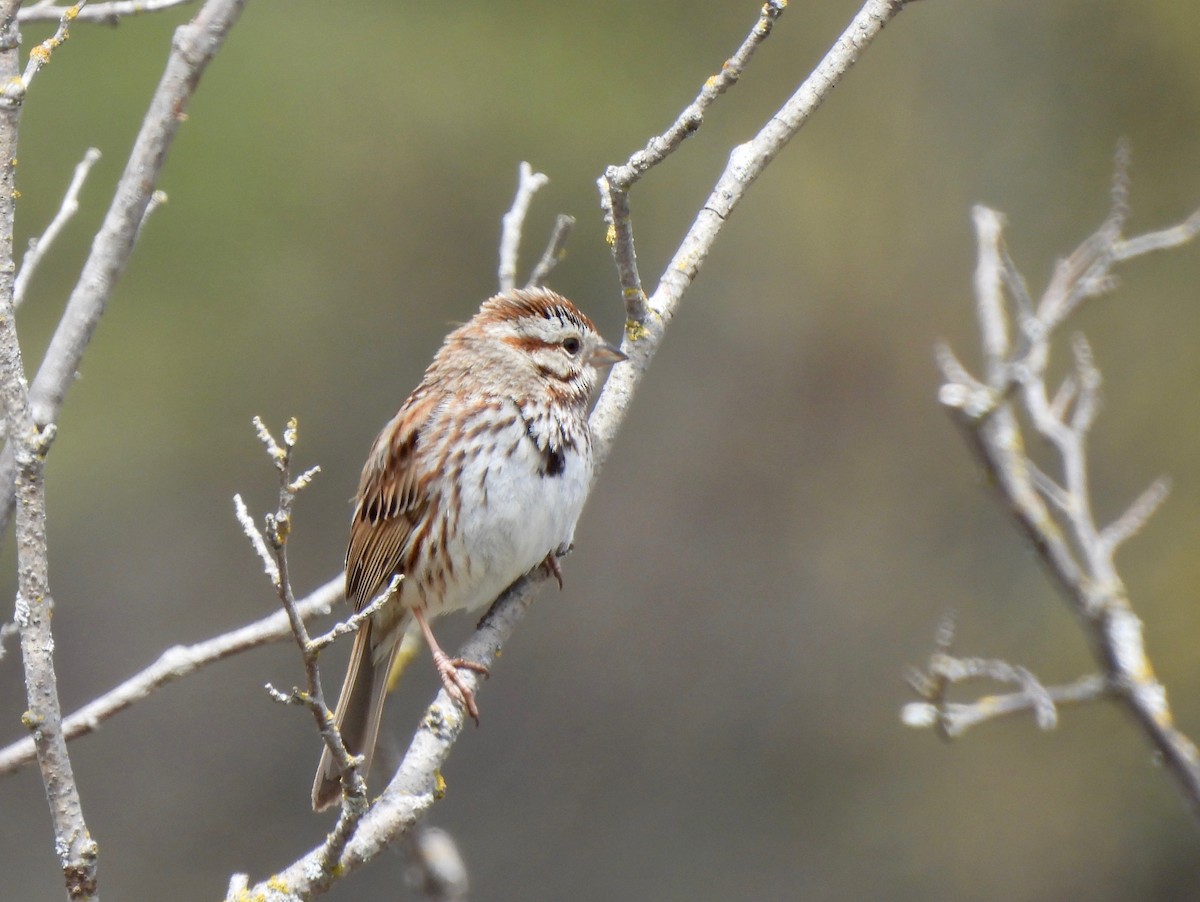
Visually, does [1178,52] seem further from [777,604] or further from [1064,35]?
[777,604]

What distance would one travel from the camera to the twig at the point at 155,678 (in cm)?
274

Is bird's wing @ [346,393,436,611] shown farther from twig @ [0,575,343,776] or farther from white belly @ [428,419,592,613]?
twig @ [0,575,343,776]

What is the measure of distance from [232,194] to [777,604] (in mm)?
4496

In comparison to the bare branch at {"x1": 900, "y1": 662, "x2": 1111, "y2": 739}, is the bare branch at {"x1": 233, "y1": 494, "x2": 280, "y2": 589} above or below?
above

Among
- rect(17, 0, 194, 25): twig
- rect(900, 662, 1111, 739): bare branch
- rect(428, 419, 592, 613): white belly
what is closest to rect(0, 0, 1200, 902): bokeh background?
rect(428, 419, 592, 613): white belly

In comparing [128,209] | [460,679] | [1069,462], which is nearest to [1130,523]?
[1069,462]

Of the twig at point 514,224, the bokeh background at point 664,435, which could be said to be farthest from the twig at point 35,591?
the bokeh background at point 664,435

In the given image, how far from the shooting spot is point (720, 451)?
33.1 feet

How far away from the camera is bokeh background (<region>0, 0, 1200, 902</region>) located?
355 inches

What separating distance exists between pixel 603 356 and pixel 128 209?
1.71 metres

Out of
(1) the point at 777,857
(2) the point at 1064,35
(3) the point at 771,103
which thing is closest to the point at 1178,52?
(2) the point at 1064,35

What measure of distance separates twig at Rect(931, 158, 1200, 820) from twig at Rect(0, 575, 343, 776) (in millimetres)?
1392

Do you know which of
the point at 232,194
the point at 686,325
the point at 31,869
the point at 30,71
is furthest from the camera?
the point at 686,325

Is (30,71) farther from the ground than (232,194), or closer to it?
closer to it
